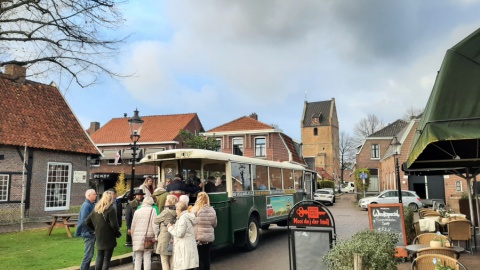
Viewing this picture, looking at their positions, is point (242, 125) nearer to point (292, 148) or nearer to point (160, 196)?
point (292, 148)

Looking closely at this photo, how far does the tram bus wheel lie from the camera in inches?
429

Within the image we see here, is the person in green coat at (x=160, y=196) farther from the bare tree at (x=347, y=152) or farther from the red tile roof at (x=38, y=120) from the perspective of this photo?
the bare tree at (x=347, y=152)

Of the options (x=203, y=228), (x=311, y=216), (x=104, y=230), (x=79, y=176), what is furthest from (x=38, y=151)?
(x=311, y=216)

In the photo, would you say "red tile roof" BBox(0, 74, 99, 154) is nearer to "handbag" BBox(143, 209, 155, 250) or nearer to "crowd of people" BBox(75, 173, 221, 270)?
"crowd of people" BBox(75, 173, 221, 270)

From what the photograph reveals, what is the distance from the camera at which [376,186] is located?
4681cm

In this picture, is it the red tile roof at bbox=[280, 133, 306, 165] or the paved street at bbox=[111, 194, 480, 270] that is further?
the red tile roof at bbox=[280, 133, 306, 165]

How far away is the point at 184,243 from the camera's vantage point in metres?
6.71

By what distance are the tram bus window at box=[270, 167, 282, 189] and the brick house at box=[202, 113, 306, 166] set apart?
77.0 ft

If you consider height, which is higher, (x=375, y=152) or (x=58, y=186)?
(x=375, y=152)

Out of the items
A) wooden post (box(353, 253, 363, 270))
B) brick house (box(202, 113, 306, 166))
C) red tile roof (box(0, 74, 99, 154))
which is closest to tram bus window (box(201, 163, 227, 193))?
wooden post (box(353, 253, 363, 270))

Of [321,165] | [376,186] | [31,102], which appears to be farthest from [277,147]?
[321,165]

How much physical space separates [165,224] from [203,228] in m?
0.78

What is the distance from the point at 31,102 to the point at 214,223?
17.3m

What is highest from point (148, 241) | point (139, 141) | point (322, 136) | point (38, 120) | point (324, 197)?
point (322, 136)
